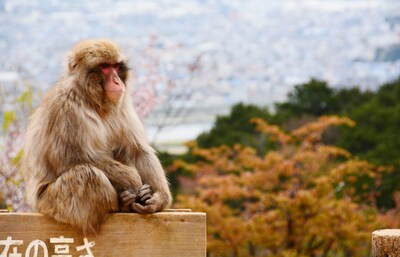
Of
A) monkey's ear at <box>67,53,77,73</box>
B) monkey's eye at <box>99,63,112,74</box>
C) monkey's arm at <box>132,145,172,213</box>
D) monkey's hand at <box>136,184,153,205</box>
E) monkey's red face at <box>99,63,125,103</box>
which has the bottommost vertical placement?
monkey's hand at <box>136,184,153,205</box>

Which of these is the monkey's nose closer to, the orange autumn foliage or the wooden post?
the wooden post

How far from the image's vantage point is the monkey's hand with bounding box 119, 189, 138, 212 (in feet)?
12.0

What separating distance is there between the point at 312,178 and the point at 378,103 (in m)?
3.91

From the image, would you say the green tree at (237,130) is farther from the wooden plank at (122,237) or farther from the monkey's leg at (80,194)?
the wooden plank at (122,237)

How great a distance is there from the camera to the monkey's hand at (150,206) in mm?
3533

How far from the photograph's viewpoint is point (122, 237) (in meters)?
3.38

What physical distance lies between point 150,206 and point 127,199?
174mm

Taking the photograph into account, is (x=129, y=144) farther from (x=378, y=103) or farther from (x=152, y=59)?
(x=378, y=103)

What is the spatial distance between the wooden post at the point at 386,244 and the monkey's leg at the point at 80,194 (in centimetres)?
121

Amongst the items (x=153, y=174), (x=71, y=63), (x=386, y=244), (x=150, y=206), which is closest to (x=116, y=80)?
(x=71, y=63)

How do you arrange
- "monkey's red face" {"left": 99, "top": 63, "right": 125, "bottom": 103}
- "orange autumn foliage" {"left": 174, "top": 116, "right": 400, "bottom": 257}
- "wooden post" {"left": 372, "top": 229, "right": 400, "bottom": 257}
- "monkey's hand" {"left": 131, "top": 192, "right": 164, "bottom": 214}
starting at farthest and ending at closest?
"orange autumn foliage" {"left": 174, "top": 116, "right": 400, "bottom": 257} → "monkey's red face" {"left": 99, "top": 63, "right": 125, "bottom": 103} → "monkey's hand" {"left": 131, "top": 192, "right": 164, "bottom": 214} → "wooden post" {"left": 372, "top": 229, "right": 400, "bottom": 257}

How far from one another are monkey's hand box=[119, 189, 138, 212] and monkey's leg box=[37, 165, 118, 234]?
3cm

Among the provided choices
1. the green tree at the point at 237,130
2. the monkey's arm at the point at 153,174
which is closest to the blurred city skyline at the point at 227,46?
the green tree at the point at 237,130

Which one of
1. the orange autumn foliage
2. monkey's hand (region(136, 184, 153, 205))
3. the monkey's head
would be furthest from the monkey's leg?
the orange autumn foliage
